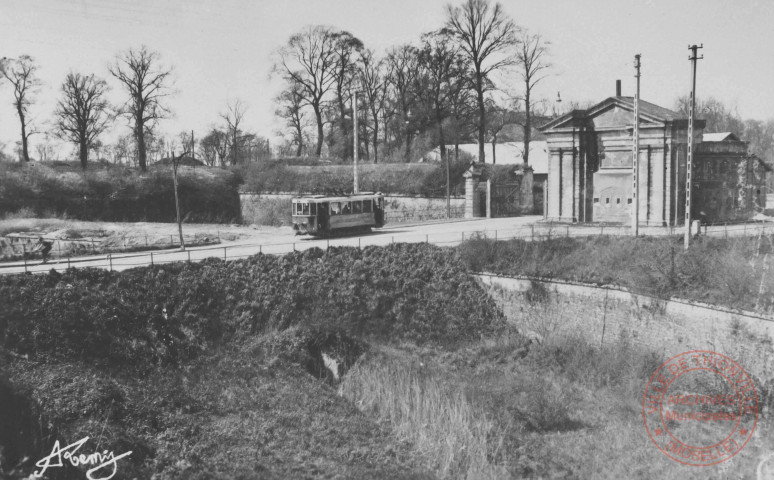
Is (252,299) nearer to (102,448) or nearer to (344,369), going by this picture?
(344,369)

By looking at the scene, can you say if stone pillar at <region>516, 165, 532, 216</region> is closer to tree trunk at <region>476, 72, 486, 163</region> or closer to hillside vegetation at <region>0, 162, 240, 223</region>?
tree trunk at <region>476, 72, 486, 163</region>

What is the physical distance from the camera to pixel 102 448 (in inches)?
477

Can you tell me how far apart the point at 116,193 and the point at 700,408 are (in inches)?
1507

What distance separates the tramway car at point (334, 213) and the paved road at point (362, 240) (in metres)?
Answer: 0.63

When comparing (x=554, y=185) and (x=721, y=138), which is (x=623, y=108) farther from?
(x=721, y=138)

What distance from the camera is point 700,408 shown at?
53.2 ft

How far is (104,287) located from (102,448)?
7844mm

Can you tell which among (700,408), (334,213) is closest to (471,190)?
(334,213)

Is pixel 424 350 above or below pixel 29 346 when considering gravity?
below

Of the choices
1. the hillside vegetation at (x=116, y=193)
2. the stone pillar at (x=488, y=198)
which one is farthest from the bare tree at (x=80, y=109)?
the stone pillar at (x=488, y=198)

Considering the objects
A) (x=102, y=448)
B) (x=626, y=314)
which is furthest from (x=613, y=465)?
(x=102, y=448)

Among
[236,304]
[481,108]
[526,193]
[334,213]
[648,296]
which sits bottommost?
[236,304]

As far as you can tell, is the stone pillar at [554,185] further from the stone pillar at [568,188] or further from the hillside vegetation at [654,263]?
the hillside vegetation at [654,263]

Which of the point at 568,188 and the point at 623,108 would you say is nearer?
the point at 623,108
